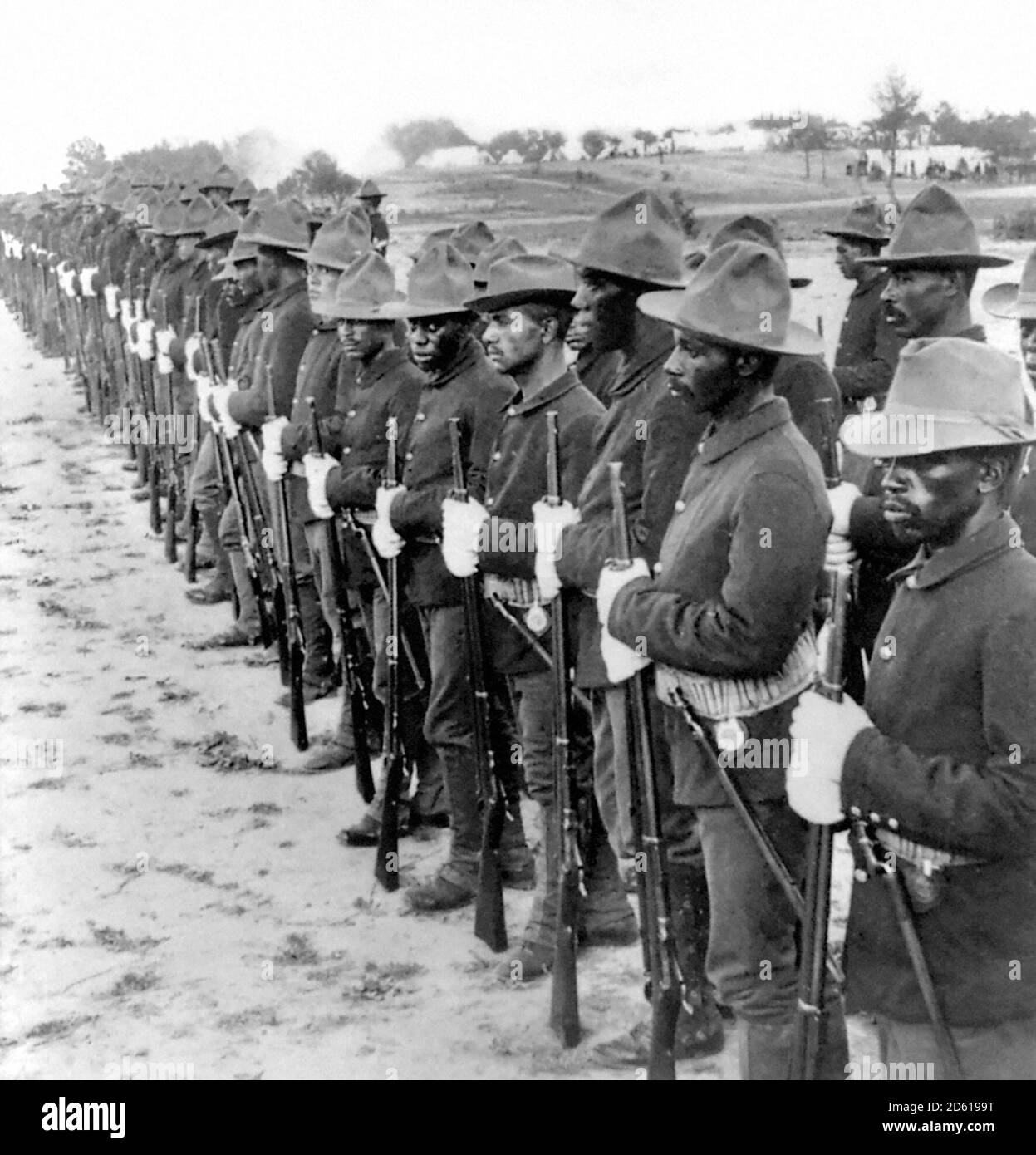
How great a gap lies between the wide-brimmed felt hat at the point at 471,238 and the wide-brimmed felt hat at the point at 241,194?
25.2 ft

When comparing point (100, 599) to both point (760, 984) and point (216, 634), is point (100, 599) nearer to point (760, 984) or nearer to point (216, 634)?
point (216, 634)

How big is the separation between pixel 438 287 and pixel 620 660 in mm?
2518

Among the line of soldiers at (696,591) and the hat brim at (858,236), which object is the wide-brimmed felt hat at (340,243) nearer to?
the line of soldiers at (696,591)

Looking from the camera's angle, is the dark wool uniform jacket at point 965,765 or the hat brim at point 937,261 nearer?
the dark wool uniform jacket at point 965,765

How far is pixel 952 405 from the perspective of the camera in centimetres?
310

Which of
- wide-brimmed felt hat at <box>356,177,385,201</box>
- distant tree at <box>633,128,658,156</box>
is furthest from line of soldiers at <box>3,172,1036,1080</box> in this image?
wide-brimmed felt hat at <box>356,177,385,201</box>

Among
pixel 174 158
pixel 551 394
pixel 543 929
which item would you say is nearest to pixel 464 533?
pixel 551 394

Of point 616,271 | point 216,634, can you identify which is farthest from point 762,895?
point 216,634

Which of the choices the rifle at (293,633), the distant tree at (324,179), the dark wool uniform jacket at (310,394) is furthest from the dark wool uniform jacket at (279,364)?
the distant tree at (324,179)

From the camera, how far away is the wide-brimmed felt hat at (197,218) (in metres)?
13.0

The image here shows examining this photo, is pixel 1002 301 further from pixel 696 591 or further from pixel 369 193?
pixel 369 193

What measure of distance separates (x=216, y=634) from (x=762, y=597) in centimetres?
705

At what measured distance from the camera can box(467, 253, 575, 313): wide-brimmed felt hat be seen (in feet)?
17.4

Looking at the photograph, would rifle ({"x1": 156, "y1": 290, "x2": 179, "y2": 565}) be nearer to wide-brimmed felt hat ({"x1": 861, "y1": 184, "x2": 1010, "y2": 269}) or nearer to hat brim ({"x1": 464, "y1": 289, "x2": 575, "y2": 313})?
hat brim ({"x1": 464, "y1": 289, "x2": 575, "y2": 313})
